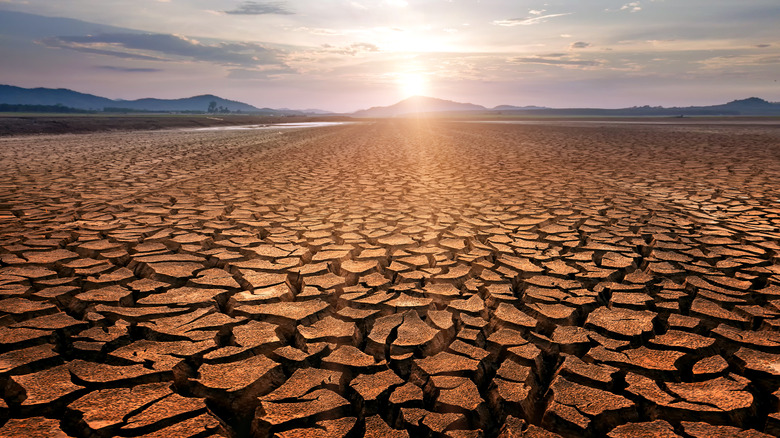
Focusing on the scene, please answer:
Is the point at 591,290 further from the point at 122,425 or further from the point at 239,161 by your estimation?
the point at 239,161

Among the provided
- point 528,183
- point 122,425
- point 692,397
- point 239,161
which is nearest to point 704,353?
point 692,397

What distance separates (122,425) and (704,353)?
2.02 m

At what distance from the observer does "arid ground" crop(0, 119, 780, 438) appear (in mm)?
1309

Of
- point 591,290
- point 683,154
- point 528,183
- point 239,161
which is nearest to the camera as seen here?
point 591,290

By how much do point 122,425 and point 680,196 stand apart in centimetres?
526

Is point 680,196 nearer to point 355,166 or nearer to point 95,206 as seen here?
point 355,166

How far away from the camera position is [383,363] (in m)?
1.59

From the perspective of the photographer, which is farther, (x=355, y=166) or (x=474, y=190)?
(x=355, y=166)

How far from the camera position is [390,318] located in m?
1.92

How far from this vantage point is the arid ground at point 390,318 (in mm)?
1309

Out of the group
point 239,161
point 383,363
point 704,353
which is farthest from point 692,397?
point 239,161

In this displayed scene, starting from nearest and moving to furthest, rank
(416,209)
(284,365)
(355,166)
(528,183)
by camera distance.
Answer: (284,365), (416,209), (528,183), (355,166)

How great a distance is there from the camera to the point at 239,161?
803 cm

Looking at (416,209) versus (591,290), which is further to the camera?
(416,209)
